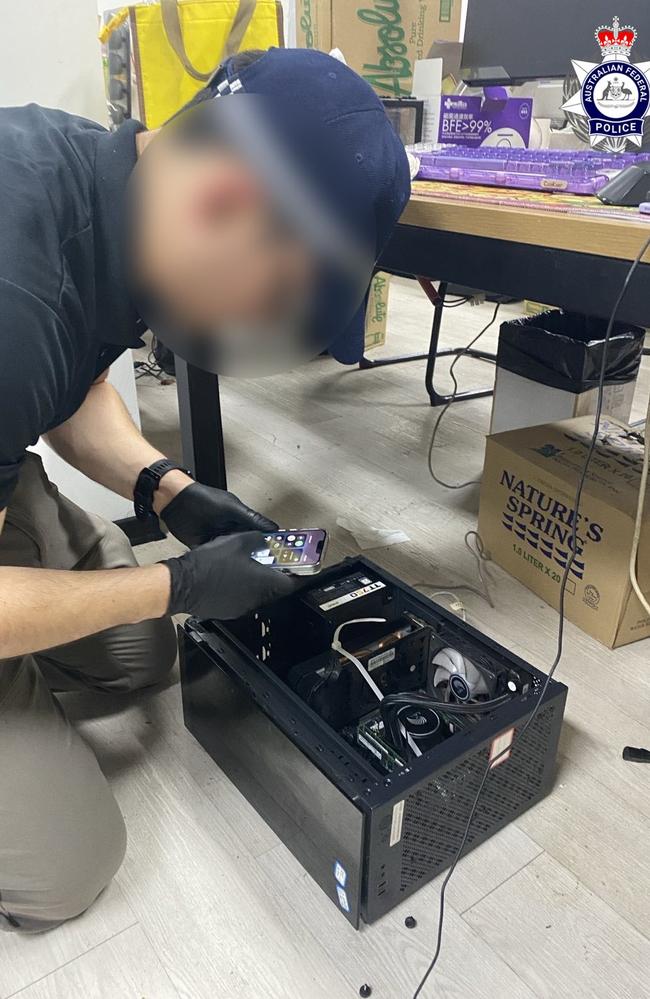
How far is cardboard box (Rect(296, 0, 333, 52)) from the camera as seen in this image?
2.11 meters

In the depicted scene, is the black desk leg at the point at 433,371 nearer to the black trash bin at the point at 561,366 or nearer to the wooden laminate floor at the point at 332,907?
the black trash bin at the point at 561,366

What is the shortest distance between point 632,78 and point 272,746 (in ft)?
3.42

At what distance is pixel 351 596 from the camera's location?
1.03m

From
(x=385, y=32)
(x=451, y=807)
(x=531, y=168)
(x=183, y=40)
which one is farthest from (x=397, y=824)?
(x=385, y=32)

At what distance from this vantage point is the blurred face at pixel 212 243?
614mm

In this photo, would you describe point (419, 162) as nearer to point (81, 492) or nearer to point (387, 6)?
point (81, 492)

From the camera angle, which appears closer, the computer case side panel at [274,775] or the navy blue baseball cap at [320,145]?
the navy blue baseball cap at [320,145]

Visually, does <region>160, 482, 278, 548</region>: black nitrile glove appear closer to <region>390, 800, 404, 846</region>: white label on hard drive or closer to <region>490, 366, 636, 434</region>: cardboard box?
<region>390, 800, 404, 846</region>: white label on hard drive

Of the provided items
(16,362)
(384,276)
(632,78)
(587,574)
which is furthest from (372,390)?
(16,362)

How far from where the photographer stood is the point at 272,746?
34.9 inches

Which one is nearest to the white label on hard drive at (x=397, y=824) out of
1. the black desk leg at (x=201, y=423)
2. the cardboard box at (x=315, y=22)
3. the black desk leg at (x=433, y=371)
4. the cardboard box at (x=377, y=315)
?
the black desk leg at (x=201, y=423)

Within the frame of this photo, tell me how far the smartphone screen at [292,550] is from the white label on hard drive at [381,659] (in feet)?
0.50

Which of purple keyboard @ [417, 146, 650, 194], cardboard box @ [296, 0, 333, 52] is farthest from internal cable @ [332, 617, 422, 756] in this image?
cardboard box @ [296, 0, 333, 52]

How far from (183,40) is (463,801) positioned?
1.56 meters
